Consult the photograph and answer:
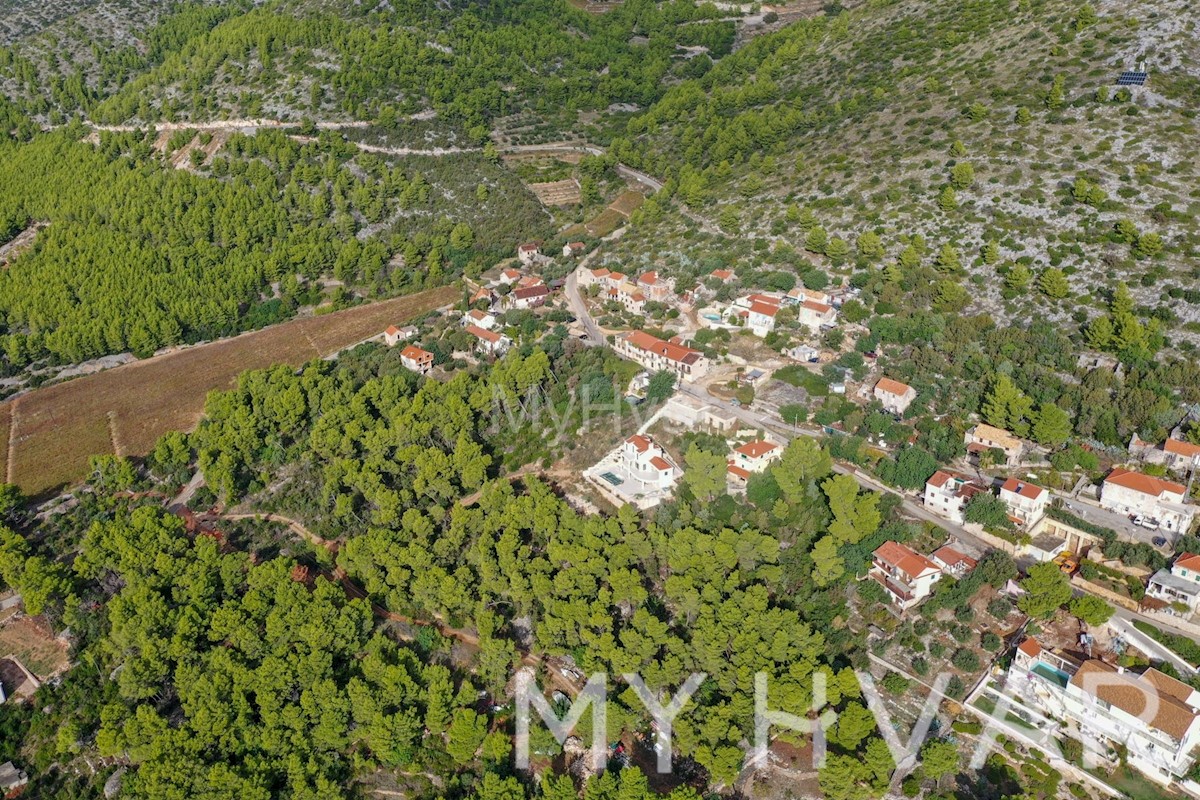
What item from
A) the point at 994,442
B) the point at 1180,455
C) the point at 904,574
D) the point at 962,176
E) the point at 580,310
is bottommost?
the point at 580,310

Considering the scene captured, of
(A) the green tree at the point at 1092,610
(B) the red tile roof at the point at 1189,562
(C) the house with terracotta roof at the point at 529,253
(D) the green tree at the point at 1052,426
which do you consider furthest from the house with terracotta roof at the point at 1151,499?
(C) the house with terracotta roof at the point at 529,253

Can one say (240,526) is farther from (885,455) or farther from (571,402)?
(885,455)

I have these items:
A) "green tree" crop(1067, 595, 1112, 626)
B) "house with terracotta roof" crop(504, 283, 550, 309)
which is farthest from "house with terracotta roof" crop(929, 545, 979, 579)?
"house with terracotta roof" crop(504, 283, 550, 309)

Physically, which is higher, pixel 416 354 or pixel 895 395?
pixel 895 395

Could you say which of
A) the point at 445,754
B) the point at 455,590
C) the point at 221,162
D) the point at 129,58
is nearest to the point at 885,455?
the point at 455,590

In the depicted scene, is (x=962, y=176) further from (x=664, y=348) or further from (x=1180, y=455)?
(x=1180, y=455)

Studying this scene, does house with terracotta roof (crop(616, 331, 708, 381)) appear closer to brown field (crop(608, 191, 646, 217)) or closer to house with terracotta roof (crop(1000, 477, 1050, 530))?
house with terracotta roof (crop(1000, 477, 1050, 530))

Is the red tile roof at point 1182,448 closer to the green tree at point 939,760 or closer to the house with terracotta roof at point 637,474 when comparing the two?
the green tree at point 939,760

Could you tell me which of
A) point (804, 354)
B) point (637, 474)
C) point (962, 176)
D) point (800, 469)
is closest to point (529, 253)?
point (804, 354)
